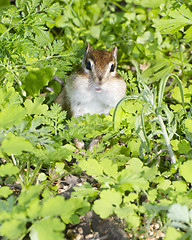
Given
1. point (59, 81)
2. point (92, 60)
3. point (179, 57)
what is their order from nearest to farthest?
1. point (92, 60)
2. point (59, 81)
3. point (179, 57)

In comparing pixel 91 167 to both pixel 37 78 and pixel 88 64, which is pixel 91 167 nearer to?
pixel 37 78

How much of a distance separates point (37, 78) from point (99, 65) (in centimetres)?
52

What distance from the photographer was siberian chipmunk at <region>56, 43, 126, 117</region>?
2736 mm

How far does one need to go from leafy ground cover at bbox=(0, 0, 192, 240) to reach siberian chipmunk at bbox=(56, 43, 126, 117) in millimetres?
118

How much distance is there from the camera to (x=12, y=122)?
1755mm

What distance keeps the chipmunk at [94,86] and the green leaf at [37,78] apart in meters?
0.36

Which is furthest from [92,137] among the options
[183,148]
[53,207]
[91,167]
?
[53,207]

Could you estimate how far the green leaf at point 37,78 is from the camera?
2523mm

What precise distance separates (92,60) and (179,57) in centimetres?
116

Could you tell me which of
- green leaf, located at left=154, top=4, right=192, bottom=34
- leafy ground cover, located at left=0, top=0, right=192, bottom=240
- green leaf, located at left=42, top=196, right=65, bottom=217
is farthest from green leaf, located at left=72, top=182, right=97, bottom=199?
green leaf, located at left=154, top=4, right=192, bottom=34

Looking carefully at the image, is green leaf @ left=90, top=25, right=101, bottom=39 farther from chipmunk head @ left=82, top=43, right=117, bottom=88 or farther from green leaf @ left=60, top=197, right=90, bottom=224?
green leaf @ left=60, top=197, right=90, bottom=224

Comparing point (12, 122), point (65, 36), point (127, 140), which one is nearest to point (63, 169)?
point (127, 140)

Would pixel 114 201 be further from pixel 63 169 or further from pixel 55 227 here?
pixel 63 169

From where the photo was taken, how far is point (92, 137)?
251 centimetres
